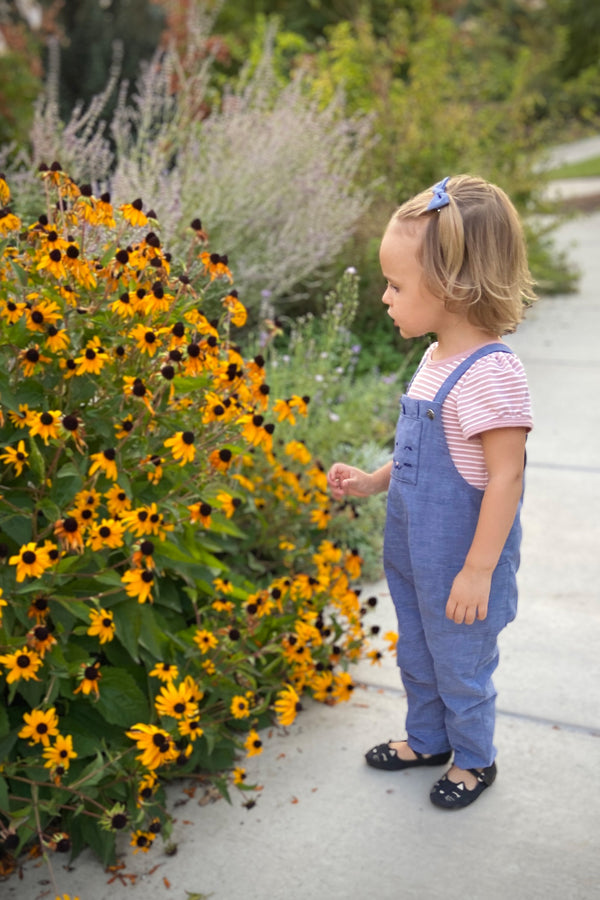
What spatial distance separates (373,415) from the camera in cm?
436

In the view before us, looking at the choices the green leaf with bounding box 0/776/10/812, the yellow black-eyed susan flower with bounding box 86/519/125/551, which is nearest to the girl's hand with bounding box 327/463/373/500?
the yellow black-eyed susan flower with bounding box 86/519/125/551

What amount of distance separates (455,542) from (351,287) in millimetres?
1869

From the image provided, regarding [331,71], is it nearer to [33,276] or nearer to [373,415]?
[373,415]

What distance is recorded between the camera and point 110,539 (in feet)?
6.49

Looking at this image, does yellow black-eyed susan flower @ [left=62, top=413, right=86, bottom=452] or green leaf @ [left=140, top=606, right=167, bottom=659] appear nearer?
yellow black-eyed susan flower @ [left=62, top=413, right=86, bottom=452]

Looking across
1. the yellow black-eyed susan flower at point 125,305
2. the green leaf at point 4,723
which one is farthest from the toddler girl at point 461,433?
the green leaf at point 4,723

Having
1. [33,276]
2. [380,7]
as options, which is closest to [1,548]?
[33,276]

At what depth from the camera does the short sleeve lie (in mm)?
1991

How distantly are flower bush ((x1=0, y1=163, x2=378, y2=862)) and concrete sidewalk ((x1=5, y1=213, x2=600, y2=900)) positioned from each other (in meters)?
0.10

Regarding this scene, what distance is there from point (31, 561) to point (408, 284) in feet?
2.99

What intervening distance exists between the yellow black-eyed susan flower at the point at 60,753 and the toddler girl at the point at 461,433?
0.79 metres

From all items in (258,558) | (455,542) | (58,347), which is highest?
(58,347)

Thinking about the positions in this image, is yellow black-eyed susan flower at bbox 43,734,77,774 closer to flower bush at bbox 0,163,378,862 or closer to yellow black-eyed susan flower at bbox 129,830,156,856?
flower bush at bbox 0,163,378,862

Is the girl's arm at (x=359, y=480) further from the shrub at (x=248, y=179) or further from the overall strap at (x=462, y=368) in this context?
the shrub at (x=248, y=179)
